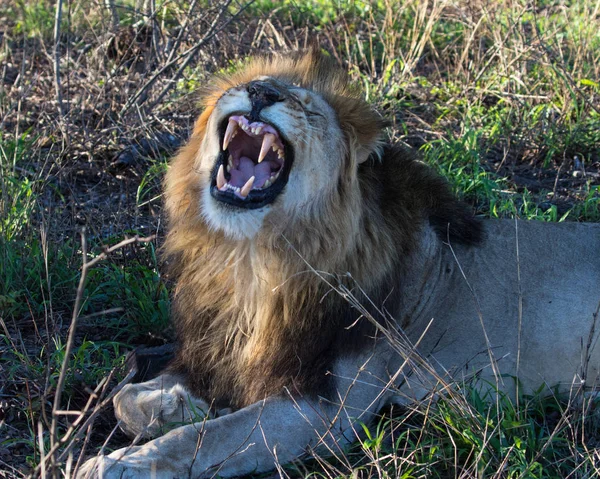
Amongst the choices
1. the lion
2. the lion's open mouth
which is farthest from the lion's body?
the lion's open mouth

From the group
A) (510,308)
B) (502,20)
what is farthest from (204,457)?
(502,20)

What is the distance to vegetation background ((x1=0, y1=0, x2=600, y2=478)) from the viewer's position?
138 inches

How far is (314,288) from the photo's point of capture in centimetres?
337

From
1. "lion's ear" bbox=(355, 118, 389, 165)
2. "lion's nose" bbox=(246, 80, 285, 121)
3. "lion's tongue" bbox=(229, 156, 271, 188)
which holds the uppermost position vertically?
"lion's nose" bbox=(246, 80, 285, 121)

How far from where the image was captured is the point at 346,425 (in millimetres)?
3396

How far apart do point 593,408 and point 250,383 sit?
4.49 ft

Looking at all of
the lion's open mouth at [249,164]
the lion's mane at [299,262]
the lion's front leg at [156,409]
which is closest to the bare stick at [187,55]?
the lion's mane at [299,262]

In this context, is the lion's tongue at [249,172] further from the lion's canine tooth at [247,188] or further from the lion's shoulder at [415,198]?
the lion's shoulder at [415,198]

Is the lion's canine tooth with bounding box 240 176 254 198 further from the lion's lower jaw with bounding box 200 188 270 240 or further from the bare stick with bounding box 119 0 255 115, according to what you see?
the bare stick with bounding box 119 0 255 115

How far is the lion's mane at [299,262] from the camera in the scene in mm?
3357

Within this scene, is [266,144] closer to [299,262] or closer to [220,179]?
[220,179]

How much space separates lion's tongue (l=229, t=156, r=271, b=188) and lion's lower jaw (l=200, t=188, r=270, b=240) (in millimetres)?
142

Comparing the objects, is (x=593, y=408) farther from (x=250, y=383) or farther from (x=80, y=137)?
(x=80, y=137)

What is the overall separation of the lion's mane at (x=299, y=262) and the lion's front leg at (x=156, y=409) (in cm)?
8
